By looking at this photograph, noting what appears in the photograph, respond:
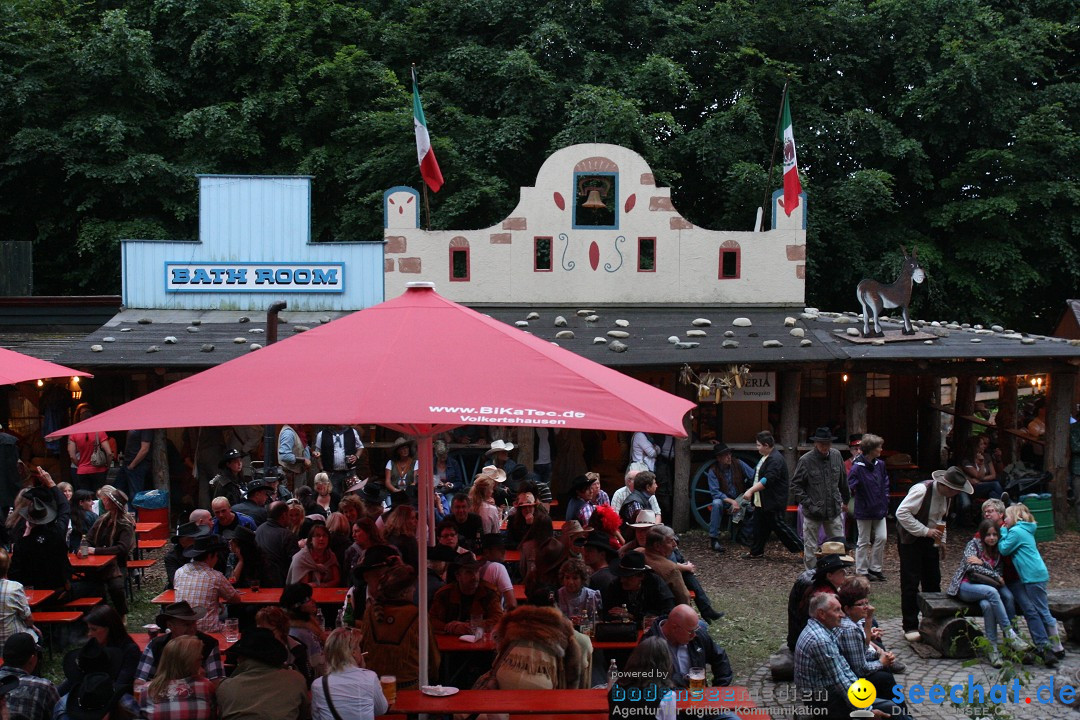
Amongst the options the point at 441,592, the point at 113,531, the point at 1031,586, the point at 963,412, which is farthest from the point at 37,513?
the point at 963,412

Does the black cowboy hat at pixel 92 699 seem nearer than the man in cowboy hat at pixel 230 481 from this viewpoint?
Yes

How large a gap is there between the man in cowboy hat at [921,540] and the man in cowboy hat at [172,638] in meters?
6.25

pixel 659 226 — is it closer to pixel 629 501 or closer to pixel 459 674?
pixel 629 501

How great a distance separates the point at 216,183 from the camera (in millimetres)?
17016

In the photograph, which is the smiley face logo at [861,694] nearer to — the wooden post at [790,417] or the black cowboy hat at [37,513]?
the black cowboy hat at [37,513]

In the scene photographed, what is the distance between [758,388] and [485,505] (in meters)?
6.17

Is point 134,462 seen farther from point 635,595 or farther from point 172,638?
point 635,595

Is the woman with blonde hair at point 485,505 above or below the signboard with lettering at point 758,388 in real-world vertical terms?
below

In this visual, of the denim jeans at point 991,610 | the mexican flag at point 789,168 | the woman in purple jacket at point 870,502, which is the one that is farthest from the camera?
the mexican flag at point 789,168

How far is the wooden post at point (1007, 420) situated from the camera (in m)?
17.6

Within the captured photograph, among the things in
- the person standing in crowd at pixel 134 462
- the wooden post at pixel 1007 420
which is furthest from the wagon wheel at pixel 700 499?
the person standing in crowd at pixel 134 462

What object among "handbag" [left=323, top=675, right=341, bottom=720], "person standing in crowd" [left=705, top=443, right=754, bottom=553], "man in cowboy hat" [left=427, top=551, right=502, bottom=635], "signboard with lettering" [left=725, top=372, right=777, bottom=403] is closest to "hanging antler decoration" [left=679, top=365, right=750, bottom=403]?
"signboard with lettering" [left=725, top=372, right=777, bottom=403]

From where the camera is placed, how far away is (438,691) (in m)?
6.41

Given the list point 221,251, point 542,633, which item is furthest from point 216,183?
point 542,633
